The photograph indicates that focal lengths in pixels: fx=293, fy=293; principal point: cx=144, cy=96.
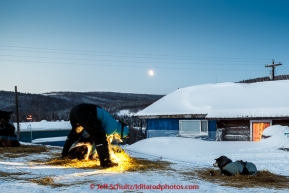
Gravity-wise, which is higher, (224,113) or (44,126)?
(224,113)

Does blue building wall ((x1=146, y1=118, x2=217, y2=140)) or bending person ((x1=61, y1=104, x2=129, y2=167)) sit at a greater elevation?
bending person ((x1=61, y1=104, x2=129, y2=167))

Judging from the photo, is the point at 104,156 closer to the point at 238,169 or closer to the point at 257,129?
the point at 238,169

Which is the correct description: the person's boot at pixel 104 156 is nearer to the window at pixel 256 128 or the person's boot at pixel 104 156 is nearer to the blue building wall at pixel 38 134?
the window at pixel 256 128

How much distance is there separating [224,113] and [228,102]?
187cm

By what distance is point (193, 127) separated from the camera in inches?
788

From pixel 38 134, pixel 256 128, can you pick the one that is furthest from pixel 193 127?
pixel 38 134

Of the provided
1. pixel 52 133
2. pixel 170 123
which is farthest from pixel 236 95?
pixel 52 133

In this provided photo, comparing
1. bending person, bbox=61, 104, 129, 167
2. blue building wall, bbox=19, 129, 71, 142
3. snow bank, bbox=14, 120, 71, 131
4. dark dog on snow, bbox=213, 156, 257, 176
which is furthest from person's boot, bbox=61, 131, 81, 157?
snow bank, bbox=14, 120, 71, 131

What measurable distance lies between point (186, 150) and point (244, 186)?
861 cm

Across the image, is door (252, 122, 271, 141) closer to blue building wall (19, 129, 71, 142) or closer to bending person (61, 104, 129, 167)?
bending person (61, 104, 129, 167)

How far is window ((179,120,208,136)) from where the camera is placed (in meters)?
19.8

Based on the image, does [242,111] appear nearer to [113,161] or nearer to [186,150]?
[186,150]

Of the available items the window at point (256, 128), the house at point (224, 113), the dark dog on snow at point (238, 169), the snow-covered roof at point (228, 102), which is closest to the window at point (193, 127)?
the house at point (224, 113)

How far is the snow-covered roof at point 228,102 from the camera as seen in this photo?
59.9 feet
